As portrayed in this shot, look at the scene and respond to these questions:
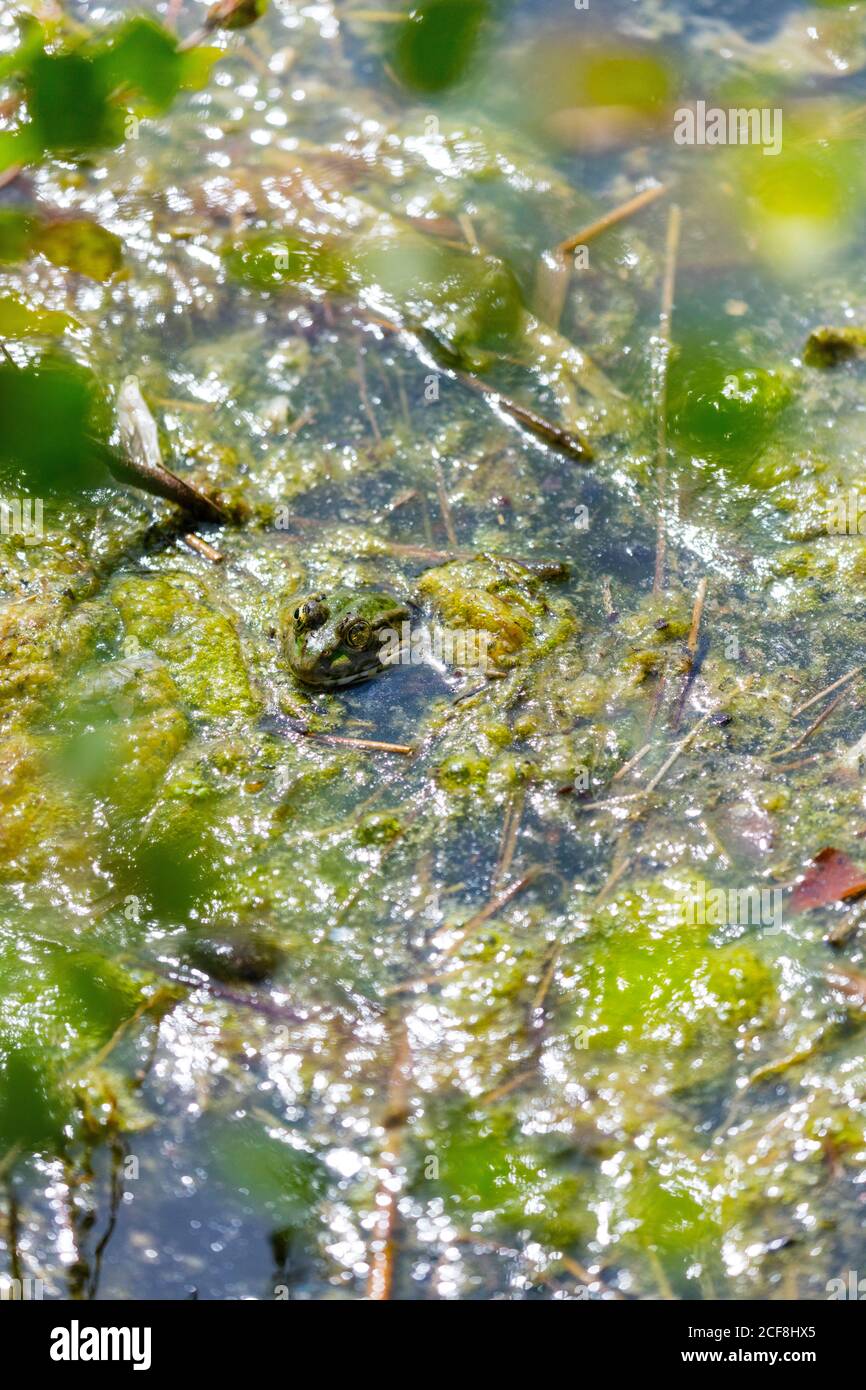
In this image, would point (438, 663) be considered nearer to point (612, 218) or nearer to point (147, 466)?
point (147, 466)

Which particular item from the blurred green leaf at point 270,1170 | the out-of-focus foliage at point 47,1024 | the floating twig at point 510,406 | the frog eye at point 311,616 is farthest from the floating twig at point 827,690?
the out-of-focus foliage at point 47,1024

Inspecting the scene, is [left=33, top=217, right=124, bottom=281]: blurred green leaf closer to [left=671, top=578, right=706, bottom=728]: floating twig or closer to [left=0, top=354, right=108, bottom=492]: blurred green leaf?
[left=0, top=354, right=108, bottom=492]: blurred green leaf

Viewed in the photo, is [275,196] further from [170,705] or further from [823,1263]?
[823,1263]

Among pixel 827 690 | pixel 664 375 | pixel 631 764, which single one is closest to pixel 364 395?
pixel 664 375

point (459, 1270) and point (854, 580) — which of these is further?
point (854, 580)

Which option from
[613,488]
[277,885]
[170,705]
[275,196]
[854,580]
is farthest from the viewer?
[275,196]

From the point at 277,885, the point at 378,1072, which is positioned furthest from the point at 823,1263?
the point at 277,885

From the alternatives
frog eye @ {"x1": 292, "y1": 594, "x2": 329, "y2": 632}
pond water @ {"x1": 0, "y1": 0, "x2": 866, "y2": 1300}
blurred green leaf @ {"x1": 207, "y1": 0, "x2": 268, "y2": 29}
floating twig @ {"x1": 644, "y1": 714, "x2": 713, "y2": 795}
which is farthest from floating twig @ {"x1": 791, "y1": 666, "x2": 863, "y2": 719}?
blurred green leaf @ {"x1": 207, "y1": 0, "x2": 268, "y2": 29}
